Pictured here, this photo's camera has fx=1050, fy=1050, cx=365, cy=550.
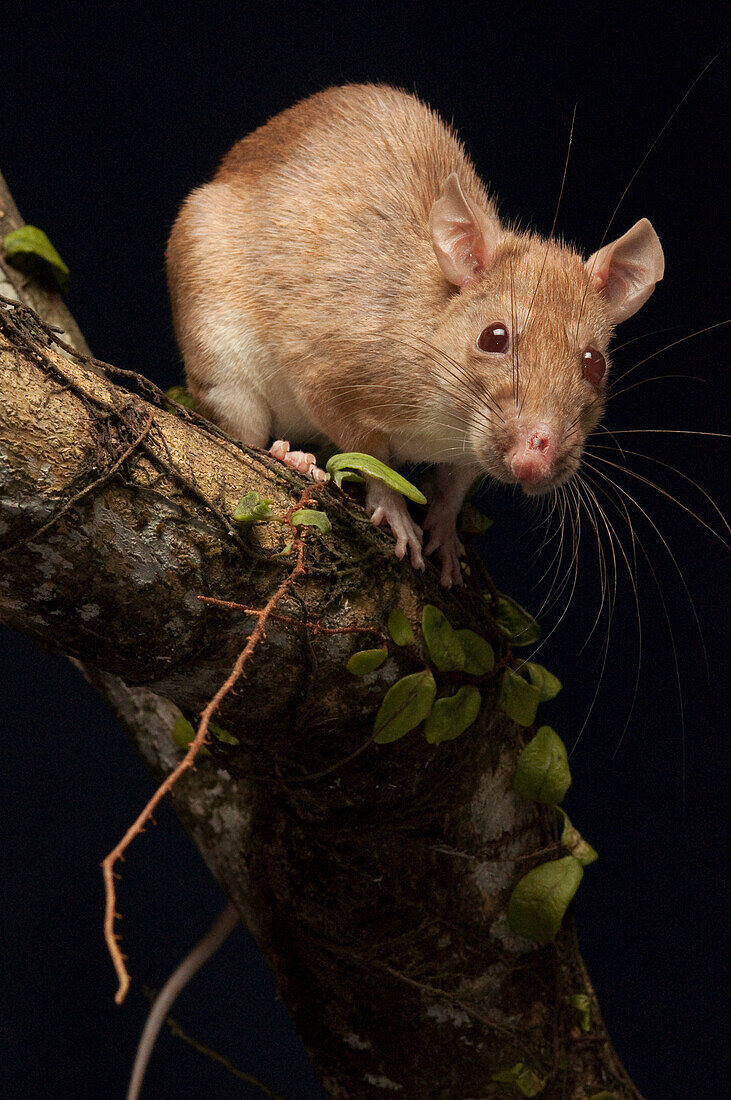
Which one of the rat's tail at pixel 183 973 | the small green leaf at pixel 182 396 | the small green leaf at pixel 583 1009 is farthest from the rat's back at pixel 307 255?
the small green leaf at pixel 583 1009

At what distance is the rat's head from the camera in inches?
103

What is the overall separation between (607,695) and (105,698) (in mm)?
2373

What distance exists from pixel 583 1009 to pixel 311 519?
6.33 ft

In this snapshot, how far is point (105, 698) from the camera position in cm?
342

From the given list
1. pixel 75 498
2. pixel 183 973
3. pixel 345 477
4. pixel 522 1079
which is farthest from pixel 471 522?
pixel 183 973

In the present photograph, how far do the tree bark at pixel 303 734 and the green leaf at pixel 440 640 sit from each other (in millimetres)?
66

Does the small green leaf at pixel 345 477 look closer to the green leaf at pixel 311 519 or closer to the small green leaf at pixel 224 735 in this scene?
the green leaf at pixel 311 519

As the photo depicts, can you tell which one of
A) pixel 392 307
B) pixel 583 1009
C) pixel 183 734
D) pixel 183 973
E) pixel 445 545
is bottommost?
pixel 183 973

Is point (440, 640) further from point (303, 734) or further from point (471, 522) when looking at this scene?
point (471, 522)

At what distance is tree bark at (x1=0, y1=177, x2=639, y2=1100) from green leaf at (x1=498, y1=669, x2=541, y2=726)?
1.5 inches

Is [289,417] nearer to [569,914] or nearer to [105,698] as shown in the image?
[105,698]

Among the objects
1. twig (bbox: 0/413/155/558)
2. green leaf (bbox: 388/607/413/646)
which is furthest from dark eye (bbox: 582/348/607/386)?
twig (bbox: 0/413/155/558)

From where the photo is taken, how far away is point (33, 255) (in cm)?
352

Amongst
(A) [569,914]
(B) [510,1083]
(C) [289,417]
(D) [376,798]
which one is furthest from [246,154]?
(B) [510,1083]
